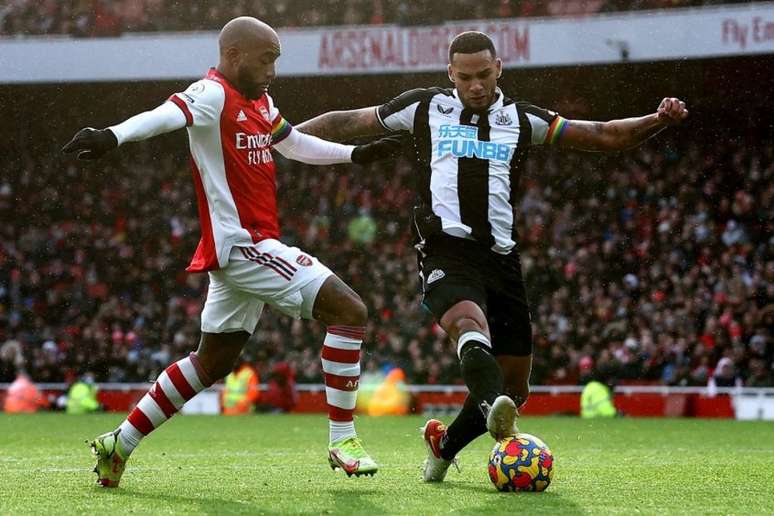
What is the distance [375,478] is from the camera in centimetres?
616

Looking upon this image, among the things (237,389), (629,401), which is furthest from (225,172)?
(237,389)

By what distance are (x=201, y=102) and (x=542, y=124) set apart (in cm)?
170

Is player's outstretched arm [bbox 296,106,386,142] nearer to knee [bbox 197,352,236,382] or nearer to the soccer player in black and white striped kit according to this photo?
the soccer player in black and white striped kit

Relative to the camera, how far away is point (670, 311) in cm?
1814

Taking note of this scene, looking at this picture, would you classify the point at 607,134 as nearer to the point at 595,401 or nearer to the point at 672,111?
the point at 672,111

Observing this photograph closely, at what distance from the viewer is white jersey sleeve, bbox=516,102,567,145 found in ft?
19.5

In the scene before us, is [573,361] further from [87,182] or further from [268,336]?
[87,182]

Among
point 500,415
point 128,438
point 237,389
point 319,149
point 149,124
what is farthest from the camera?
point 237,389

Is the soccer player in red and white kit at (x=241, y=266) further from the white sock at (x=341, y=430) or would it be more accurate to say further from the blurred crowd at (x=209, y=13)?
the blurred crowd at (x=209, y=13)

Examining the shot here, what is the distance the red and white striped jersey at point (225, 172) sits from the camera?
5.41m

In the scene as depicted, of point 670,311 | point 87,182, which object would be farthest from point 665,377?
point 87,182

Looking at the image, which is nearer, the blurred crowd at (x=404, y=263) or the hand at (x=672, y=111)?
the hand at (x=672, y=111)

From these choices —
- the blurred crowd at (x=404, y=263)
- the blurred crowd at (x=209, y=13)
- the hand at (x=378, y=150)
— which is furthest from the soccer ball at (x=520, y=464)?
the blurred crowd at (x=209, y=13)

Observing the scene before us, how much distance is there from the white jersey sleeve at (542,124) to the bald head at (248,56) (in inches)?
50.7
